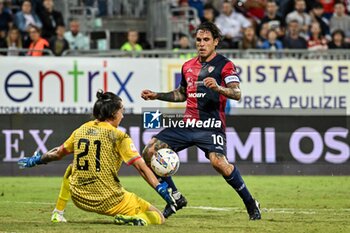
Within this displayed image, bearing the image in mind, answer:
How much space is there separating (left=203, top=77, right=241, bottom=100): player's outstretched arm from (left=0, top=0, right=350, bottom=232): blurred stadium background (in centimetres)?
699

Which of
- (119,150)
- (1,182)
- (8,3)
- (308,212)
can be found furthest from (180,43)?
(119,150)

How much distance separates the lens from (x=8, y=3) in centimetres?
2508

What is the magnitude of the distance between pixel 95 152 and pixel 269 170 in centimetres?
1026

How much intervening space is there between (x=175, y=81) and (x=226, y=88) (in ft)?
37.5

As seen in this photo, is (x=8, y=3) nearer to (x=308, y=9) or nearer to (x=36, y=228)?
(x=308, y=9)

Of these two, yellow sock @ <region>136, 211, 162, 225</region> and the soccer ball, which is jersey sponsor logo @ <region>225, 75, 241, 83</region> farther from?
yellow sock @ <region>136, 211, 162, 225</region>

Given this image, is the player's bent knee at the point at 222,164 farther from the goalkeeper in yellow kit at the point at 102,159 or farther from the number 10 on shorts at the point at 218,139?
the goalkeeper in yellow kit at the point at 102,159

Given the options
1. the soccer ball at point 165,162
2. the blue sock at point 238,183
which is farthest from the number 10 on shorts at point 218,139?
the soccer ball at point 165,162

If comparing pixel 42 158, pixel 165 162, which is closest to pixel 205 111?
pixel 165 162

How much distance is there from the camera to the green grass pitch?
36.5 ft

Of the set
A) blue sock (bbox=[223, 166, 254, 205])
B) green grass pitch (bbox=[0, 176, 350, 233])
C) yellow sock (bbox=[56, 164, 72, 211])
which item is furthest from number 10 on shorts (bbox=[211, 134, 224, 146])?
yellow sock (bbox=[56, 164, 72, 211])

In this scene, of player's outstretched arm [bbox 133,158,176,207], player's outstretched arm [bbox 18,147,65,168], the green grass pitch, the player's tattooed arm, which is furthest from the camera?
the player's tattooed arm

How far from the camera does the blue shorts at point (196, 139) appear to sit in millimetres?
12133

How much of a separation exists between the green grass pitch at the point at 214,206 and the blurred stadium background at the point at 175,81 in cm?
70
